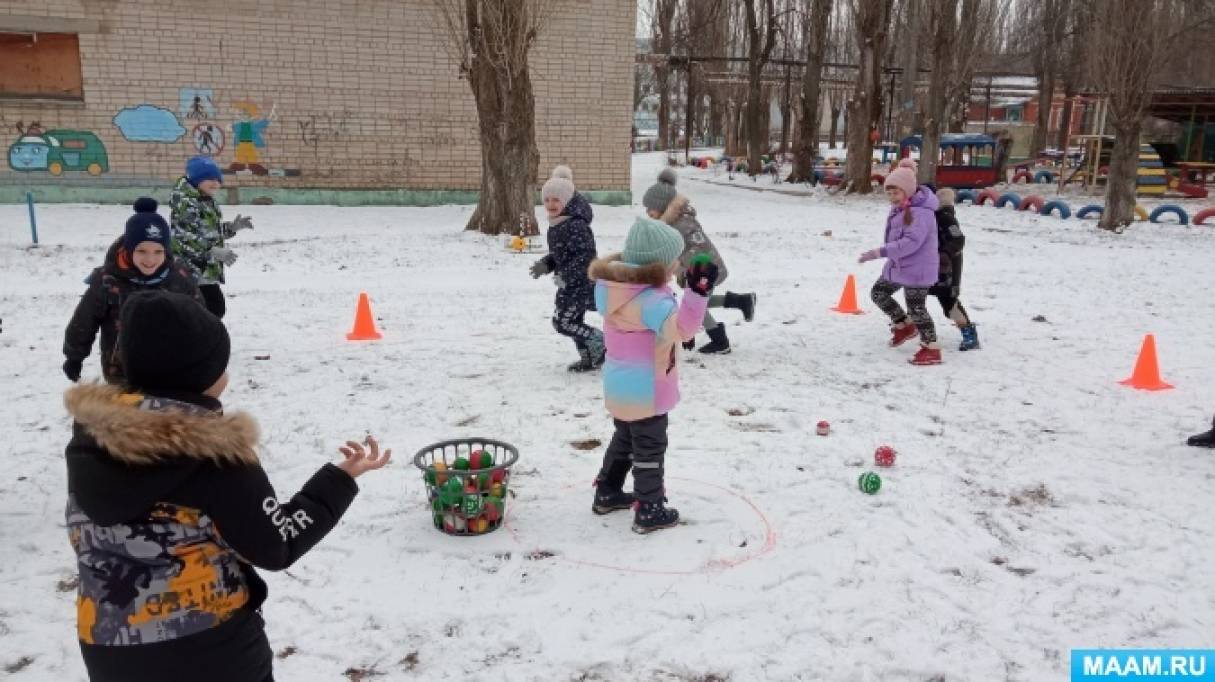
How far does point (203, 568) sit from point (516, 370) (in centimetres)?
529

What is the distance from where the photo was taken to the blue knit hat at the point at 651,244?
4.14 metres

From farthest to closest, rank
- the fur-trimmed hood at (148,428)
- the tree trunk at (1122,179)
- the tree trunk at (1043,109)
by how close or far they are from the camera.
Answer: the tree trunk at (1043,109)
the tree trunk at (1122,179)
the fur-trimmed hood at (148,428)

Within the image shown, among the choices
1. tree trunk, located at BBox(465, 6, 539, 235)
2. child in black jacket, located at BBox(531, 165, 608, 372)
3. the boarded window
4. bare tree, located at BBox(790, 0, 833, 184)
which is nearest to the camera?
child in black jacket, located at BBox(531, 165, 608, 372)

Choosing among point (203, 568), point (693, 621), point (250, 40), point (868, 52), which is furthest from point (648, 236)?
point (868, 52)

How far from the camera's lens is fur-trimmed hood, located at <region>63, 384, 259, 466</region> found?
1.87 meters

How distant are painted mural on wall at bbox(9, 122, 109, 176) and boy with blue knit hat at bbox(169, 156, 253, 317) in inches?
531

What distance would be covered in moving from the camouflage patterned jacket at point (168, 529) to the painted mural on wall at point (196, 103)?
1866 cm

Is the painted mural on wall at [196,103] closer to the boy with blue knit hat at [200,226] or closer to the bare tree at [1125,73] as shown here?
the boy with blue knit hat at [200,226]

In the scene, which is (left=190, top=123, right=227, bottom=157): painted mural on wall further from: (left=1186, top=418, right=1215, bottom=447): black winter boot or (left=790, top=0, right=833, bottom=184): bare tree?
(left=1186, top=418, right=1215, bottom=447): black winter boot

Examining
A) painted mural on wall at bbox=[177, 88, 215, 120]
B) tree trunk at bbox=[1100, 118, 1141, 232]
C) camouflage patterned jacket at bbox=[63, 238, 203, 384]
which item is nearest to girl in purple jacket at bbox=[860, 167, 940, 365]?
camouflage patterned jacket at bbox=[63, 238, 203, 384]

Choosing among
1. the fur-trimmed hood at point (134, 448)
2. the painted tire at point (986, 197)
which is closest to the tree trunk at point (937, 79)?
the painted tire at point (986, 197)

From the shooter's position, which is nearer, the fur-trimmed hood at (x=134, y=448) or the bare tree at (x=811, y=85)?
the fur-trimmed hood at (x=134, y=448)

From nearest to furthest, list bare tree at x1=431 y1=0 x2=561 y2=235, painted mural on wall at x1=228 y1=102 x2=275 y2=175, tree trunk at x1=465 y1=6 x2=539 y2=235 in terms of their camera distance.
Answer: bare tree at x1=431 y1=0 x2=561 y2=235 → tree trunk at x1=465 y1=6 x2=539 y2=235 → painted mural on wall at x1=228 y1=102 x2=275 y2=175

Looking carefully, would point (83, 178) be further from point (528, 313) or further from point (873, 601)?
point (873, 601)
